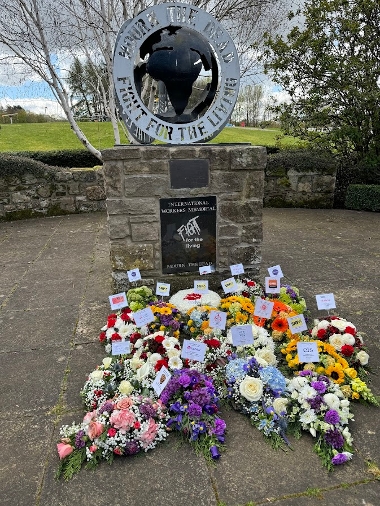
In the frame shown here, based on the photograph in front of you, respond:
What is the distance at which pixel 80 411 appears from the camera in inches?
92.0

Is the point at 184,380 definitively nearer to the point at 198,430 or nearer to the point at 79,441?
the point at 198,430

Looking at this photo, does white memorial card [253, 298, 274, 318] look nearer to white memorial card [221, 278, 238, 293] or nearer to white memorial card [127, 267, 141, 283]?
white memorial card [221, 278, 238, 293]

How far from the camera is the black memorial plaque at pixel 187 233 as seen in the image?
3.59 m

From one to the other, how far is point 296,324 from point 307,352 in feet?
0.98

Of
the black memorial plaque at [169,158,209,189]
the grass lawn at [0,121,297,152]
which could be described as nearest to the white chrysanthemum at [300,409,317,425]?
the black memorial plaque at [169,158,209,189]

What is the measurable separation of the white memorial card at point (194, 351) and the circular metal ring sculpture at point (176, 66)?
1.93 m

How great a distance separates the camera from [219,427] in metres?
2.12

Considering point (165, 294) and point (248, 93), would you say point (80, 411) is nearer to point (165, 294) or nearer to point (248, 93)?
point (165, 294)

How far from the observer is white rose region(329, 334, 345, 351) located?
2.70m

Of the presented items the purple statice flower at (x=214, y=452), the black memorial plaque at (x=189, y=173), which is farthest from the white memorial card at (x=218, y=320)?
the black memorial plaque at (x=189, y=173)

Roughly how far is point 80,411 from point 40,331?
1.20 metres

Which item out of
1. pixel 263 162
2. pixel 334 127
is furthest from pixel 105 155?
pixel 334 127

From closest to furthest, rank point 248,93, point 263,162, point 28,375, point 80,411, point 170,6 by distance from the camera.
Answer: point 80,411 → point 28,375 → point 170,6 → point 263,162 → point 248,93

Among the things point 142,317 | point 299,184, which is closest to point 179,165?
point 142,317
